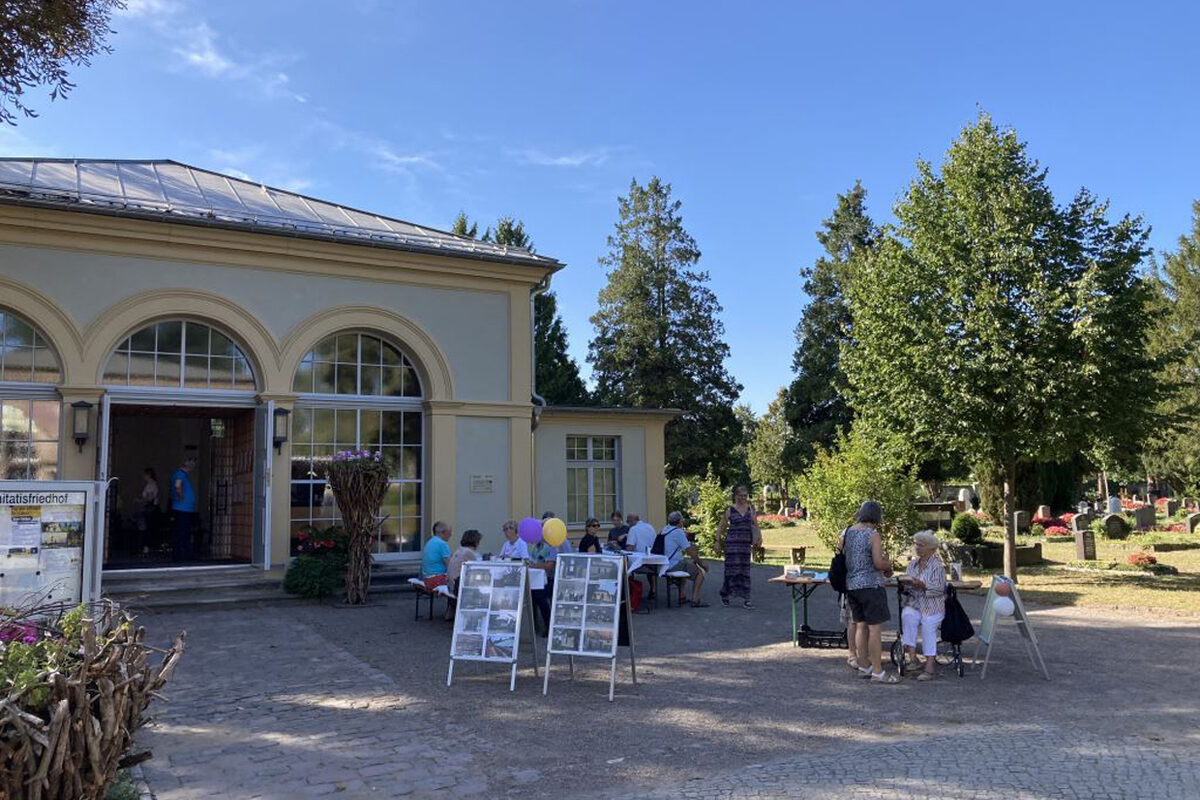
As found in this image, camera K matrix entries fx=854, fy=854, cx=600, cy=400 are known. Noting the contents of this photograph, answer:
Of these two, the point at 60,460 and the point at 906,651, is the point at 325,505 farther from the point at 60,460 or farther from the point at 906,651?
the point at 906,651

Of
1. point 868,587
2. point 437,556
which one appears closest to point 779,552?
point 437,556

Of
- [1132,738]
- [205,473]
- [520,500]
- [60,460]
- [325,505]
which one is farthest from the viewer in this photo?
[205,473]

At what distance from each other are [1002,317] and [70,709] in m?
15.5

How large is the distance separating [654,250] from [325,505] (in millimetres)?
26643

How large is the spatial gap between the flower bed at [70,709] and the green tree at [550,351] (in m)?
29.8

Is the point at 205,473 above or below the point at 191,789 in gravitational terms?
above

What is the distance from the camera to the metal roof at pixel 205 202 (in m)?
12.4

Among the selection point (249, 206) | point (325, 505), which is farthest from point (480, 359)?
point (249, 206)

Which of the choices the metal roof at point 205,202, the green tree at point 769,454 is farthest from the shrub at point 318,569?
the green tree at point 769,454

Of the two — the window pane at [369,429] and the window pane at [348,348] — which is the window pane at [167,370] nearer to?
the window pane at [348,348]

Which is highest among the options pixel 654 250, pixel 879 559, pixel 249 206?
pixel 654 250

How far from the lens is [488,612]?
7.58 metres

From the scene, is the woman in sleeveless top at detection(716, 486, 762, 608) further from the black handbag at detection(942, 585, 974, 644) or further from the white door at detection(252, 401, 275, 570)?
the white door at detection(252, 401, 275, 570)

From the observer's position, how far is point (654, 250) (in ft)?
125
